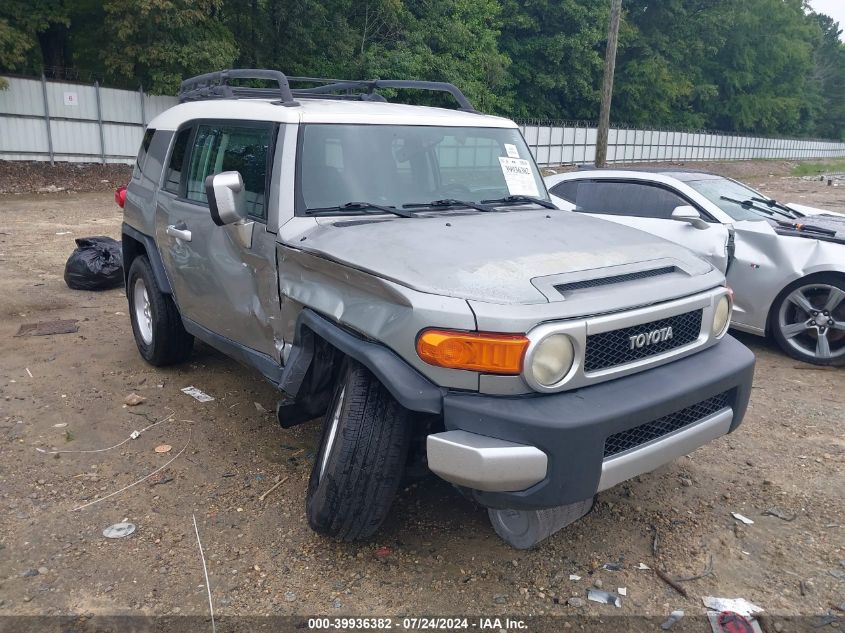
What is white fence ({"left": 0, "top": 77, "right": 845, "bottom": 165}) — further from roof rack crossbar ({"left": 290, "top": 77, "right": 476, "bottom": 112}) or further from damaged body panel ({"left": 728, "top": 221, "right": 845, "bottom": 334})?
damaged body panel ({"left": 728, "top": 221, "right": 845, "bottom": 334})

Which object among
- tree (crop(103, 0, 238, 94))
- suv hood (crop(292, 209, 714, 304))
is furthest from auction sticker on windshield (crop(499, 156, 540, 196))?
tree (crop(103, 0, 238, 94))

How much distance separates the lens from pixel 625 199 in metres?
7.16

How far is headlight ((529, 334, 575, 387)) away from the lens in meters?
2.58

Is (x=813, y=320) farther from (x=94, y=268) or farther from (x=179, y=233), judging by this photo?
(x=94, y=268)

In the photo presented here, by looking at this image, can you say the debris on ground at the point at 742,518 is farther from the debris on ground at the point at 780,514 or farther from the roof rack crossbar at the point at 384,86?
the roof rack crossbar at the point at 384,86

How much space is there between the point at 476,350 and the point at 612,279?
766 millimetres

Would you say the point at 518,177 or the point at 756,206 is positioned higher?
the point at 518,177

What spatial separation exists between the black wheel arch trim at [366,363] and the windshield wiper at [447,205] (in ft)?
2.96

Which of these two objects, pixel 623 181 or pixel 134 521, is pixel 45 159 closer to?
pixel 623 181

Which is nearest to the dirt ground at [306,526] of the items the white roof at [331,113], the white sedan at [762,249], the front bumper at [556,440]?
the front bumper at [556,440]

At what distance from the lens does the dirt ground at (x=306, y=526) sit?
9.53 ft

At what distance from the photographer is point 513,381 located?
2594 millimetres

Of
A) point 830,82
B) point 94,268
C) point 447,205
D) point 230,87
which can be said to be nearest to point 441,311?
point 447,205

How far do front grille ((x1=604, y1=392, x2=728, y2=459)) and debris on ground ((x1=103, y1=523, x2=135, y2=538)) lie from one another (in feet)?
7.42
